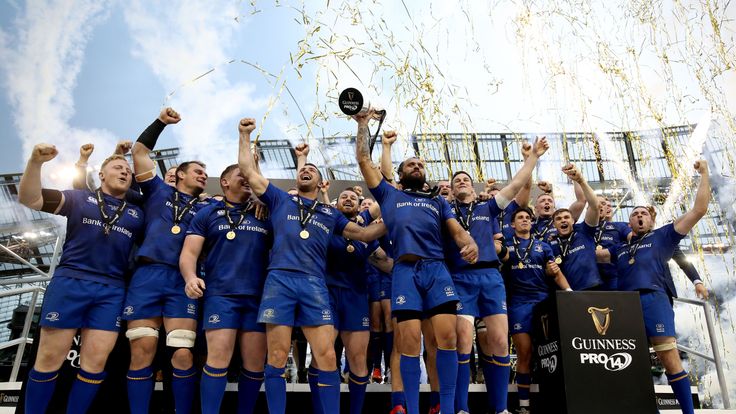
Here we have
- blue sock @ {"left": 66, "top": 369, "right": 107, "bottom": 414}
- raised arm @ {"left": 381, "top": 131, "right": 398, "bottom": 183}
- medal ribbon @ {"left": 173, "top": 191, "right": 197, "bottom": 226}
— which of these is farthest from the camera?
raised arm @ {"left": 381, "top": 131, "right": 398, "bottom": 183}

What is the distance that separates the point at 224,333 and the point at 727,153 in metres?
9.72

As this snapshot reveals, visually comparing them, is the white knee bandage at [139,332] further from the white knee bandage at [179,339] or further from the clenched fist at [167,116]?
the clenched fist at [167,116]

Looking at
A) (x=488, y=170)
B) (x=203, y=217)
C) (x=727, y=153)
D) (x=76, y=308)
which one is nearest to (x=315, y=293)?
(x=203, y=217)

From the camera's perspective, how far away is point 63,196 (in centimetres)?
462

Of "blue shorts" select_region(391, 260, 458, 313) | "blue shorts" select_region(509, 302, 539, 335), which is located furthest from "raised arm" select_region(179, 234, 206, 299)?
"blue shorts" select_region(509, 302, 539, 335)

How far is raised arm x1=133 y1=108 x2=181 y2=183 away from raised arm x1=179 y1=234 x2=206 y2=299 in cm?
84

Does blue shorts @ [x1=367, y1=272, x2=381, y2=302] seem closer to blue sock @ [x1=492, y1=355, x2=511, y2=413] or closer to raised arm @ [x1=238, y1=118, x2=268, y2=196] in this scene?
blue sock @ [x1=492, y1=355, x2=511, y2=413]

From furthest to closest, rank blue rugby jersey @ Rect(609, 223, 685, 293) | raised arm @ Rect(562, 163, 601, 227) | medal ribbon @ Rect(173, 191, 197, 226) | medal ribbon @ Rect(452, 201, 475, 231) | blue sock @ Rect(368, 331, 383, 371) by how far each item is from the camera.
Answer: blue sock @ Rect(368, 331, 383, 371), blue rugby jersey @ Rect(609, 223, 685, 293), raised arm @ Rect(562, 163, 601, 227), medal ribbon @ Rect(452, 201, 475, 231), medal ribbon @ Rect(173, 191, 197, 226)

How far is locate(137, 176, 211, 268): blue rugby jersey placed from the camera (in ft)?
15.5

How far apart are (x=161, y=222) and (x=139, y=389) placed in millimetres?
1450

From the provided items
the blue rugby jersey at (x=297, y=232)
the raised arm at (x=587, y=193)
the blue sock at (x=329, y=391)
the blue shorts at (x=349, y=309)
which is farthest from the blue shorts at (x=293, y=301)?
the raised arm at (x=587, y=193)

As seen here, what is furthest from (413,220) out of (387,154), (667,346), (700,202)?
(700,202)

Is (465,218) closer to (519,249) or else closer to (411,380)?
(519,249)

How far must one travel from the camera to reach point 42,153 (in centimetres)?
427
